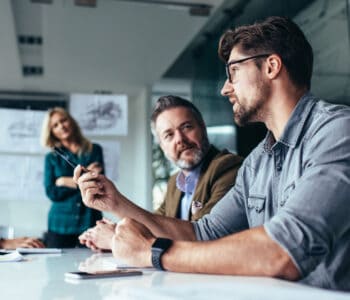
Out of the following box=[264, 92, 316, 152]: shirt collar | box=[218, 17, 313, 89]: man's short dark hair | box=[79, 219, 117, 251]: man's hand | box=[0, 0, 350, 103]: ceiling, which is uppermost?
box=[0, 0, 350, 103]: ceiling

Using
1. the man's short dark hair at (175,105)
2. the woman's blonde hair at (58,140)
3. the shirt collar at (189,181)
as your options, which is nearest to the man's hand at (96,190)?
the shirt collar at (189,181)

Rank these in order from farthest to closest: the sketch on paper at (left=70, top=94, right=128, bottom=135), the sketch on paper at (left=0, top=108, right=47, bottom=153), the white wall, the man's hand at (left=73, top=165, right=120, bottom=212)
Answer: the white wall
the sketch on paper at (left=0, top=108, right=47, bottom=153)
the sketch on paper at (left=70, top=94, right=128, bottom=135)
the man's hand at (left=73, top=165, right=120, bottom=212)

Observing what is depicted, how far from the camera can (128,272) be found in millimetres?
949

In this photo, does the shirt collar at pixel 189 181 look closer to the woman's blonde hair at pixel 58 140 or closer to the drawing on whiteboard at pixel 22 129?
the woman's blonde hair at pixel 58 140

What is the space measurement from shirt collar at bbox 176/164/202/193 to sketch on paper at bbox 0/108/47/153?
2715 mm

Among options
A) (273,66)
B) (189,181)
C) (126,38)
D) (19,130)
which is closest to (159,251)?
(273,66)

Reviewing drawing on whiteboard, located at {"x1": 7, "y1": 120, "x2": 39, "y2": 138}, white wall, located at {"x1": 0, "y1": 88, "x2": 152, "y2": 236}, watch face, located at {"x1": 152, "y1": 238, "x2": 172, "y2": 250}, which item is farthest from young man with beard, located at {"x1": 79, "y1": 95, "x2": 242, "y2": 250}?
white wall, located at {"x1": 0, "y1": 88, "x2": 152, "y2": 236}

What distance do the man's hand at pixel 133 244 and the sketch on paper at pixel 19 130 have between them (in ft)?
11.5

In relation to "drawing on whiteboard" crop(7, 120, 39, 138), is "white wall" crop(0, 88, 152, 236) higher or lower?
lower

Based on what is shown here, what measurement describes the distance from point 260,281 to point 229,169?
3.21 feet

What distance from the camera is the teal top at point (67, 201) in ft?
9.76

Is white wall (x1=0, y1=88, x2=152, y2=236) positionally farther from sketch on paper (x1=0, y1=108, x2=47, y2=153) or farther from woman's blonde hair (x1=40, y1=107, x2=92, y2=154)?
woman's blonde hair (x1=40, y1=107, x2=92, y2=154)

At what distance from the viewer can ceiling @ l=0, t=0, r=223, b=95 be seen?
336 cm

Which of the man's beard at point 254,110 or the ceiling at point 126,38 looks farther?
the ceiling at point 126,38
